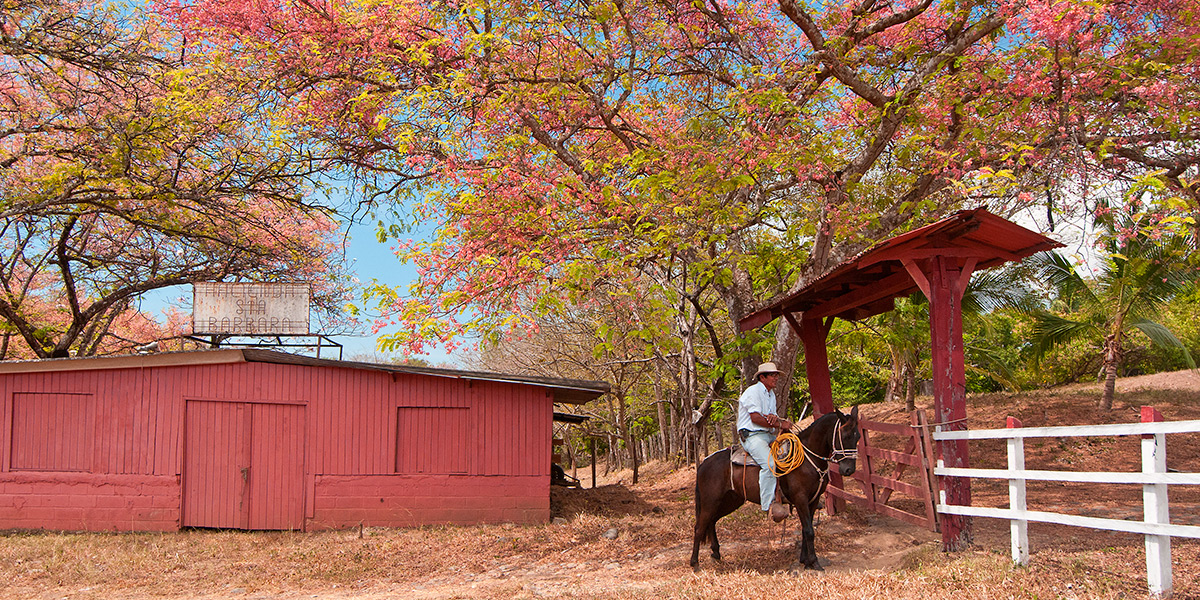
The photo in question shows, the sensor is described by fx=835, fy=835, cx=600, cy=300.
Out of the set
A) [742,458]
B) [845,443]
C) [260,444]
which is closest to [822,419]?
[845,443]

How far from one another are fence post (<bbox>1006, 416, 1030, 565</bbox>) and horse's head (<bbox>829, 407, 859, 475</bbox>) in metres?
1.36

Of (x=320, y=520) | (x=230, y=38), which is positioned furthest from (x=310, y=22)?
(x=320, y=520)

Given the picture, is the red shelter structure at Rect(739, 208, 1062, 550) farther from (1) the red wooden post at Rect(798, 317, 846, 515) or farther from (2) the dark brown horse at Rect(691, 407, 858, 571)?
(1) the red wooden post at Rect(798, 317, 846, 515)

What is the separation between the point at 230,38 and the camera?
44.1 feet

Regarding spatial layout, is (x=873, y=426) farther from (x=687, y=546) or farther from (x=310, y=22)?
(x=310, y=22)

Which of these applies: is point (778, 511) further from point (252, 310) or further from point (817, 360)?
point (252, 310)

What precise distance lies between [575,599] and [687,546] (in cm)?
297

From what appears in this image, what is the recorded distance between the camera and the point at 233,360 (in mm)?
13992

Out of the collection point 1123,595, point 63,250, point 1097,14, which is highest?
point 1097,14

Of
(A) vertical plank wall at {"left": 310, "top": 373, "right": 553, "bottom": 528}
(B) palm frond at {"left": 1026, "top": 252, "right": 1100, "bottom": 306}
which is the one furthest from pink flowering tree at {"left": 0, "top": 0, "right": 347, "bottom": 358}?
(B) palm frond at {"left": 1026, "top": 252, "right": 1100, "bottom": 306}

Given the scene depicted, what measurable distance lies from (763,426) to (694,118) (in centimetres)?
560

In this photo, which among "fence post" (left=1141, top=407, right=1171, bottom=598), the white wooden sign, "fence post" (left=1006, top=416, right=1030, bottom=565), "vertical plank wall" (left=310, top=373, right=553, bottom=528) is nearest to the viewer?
"fence post" (left=1141, top=407, right=1171, bottom=598)

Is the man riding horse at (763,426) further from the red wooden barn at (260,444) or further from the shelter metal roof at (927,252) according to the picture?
the red wooden barn at (260,444)

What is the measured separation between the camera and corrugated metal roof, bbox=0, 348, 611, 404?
1367 centimetres
